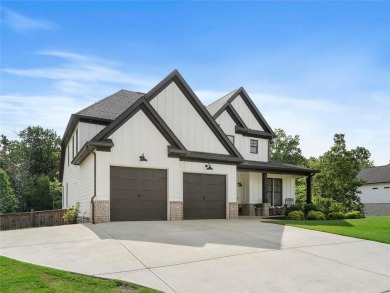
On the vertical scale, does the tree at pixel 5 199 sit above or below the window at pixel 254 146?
below

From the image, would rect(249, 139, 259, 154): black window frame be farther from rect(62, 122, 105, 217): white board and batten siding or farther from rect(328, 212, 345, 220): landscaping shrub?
rect(62, 122, 105, 217): white board and batten siding

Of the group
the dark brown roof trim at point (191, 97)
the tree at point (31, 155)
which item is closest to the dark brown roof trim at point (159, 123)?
the dark brown roof trim at point (191, 97)

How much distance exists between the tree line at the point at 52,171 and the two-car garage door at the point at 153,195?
11037mm

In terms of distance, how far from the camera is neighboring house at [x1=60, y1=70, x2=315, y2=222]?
1488 centimetres

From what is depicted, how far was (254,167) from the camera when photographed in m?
22.5

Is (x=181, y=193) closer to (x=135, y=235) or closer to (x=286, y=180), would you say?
(x=135, y=235)

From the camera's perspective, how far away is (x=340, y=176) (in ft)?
94.9

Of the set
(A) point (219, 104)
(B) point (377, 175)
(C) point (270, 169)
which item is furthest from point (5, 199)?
(B) point (377, 175)

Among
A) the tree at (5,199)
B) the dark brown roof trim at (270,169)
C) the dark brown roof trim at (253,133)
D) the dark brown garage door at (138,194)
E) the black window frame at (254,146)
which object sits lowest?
the tree at (5,199)

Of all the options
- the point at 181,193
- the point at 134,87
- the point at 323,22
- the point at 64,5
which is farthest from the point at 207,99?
the point at 64,5

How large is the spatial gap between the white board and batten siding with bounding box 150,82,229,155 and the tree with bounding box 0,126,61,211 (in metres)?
33.1

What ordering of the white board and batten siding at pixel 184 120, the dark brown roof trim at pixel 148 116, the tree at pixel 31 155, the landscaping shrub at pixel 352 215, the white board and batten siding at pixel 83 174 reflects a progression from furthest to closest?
the tree at pixel 31 155 < the landscaping shrub at pixel 352 215 < the white board and batten siding at pixel 184 120 < the white board and batten siding at pixel 83 174 < the dark brown roof trim at pixel 148 116

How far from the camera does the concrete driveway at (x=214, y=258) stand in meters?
6.77

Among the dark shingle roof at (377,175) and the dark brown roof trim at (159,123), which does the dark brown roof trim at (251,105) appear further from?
the dark shingle roof at (377,175)
